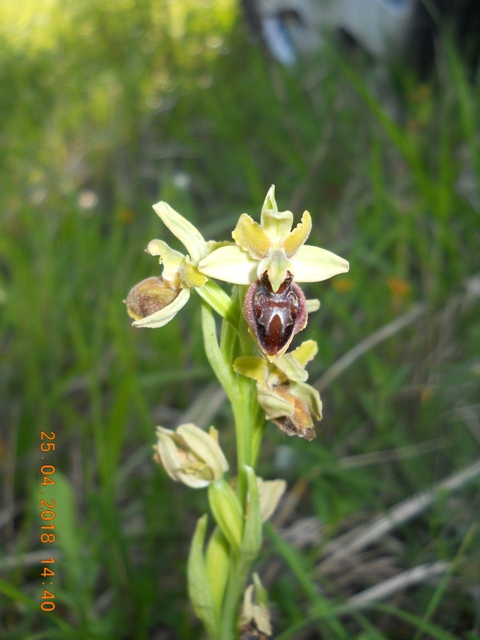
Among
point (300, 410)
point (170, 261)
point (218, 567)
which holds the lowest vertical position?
point (218, 567)

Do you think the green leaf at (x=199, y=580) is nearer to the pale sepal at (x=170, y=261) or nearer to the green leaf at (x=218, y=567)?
the green leaf at (x=218, y=567)

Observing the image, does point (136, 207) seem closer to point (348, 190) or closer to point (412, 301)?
point (348, 190)

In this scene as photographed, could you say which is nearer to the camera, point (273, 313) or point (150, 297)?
point (273, 313)

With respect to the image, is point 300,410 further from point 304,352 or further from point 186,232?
point 186,232

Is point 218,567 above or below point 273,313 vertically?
below
